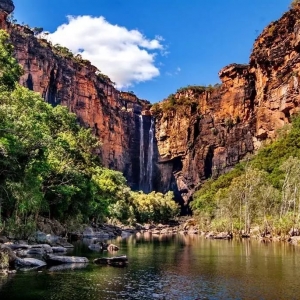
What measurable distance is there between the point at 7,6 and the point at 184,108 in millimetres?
66521

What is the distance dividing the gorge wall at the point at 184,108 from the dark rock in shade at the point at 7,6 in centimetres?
5

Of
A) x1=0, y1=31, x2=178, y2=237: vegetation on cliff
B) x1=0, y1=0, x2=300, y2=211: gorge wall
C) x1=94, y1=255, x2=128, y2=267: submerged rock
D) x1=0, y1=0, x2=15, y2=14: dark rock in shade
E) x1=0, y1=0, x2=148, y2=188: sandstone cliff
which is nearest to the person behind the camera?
x1=0, y1=31, x2=178, y2=237: vegetation on cliff

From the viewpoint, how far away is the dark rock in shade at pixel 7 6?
112250mm

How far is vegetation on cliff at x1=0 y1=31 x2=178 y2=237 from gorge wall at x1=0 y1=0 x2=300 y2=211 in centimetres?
4294

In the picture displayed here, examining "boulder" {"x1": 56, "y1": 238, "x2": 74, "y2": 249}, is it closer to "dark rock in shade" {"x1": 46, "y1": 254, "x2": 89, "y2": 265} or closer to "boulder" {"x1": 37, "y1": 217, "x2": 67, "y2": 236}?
"boulder" {"x1": 37, "y1": 217, "x2": 67, "y2": 236}

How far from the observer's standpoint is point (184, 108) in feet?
496

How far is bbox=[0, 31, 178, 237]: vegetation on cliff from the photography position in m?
27.1

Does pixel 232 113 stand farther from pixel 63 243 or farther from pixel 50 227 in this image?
pixel 63 243

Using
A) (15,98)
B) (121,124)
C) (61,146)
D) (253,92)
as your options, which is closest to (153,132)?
(121,124)

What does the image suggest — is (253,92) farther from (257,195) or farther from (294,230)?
(294,230)

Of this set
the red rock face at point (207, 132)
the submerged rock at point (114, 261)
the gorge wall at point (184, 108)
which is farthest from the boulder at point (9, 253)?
the red rock face at point (207, 132)

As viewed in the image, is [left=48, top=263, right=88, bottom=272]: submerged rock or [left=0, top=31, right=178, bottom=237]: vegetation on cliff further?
[left=48, top=263, right=88, bottom=272]: submerged rock

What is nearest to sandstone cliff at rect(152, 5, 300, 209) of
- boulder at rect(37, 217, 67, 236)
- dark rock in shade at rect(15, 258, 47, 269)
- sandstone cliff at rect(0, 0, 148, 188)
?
sandstone cliff at rect(0, 0, 148, 188)

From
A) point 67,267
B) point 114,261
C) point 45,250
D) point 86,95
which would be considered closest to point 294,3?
point 86,95
